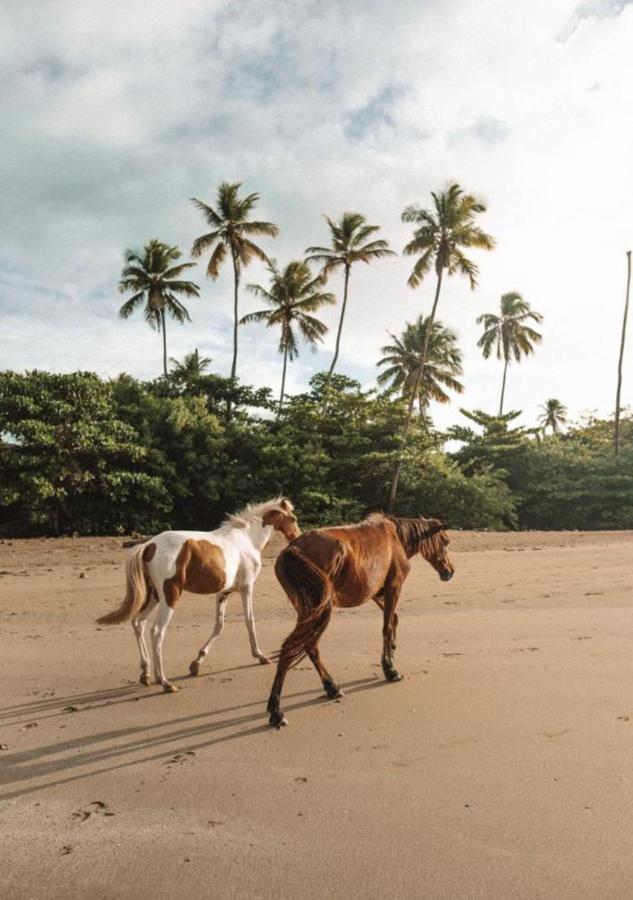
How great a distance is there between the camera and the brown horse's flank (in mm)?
5762

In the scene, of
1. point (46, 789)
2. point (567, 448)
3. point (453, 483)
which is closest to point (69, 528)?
point (453, 483)

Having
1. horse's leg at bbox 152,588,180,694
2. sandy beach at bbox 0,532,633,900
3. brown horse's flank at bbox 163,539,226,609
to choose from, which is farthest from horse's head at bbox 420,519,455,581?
horse's leg at bbox 152,588,180,694

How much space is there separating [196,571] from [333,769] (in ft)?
8.44

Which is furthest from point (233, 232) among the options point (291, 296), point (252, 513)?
point (252, 513)

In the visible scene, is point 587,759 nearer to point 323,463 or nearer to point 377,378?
point 323,463

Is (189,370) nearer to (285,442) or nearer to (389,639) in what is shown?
(285,442)

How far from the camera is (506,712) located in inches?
183

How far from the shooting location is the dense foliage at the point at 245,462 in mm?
18906

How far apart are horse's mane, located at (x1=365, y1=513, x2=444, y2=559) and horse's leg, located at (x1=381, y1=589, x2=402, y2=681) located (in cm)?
57

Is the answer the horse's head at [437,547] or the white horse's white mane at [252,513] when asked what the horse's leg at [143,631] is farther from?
the horse's head at [437,547]

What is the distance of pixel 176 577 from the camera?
5.77 meters

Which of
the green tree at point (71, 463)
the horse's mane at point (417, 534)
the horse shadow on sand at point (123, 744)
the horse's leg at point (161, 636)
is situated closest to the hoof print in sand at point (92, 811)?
the horse shadow on sand at point (123, 744)

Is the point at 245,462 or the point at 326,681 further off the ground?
the point at 245,462

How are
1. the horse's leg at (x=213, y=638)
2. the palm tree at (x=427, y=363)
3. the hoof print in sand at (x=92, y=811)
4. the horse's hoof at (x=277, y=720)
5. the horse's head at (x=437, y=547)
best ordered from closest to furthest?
1. the hoof print in sand at (x=92, y=811)
2. the horse's hoof at (x=277, y=720)
3. the horse's leg at (x=213, y=638)
4. the horse's head at (x=437, y=547)
5. the palm tree at (x=427, y=363)
